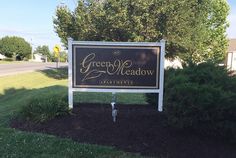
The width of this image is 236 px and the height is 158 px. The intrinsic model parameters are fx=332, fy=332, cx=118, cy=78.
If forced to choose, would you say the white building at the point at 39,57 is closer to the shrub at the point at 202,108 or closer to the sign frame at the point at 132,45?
the sign frame at the point at 132,45

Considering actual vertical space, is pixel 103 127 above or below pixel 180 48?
below

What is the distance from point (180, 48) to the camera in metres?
22.4

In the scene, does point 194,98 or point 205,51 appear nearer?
point 194,98

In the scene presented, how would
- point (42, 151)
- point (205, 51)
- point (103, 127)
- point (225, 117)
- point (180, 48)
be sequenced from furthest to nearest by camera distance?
point (205, 51) < point (180, 48) < point (103, 127) < point (225, 117) < point (42, 151)

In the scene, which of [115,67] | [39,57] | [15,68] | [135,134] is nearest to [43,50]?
[39,57]

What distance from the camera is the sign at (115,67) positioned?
682cm

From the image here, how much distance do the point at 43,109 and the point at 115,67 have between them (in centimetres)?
169

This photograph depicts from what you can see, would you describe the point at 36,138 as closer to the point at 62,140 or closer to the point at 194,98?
the point at 62,140

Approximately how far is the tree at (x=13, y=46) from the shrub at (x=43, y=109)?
87.2 meters

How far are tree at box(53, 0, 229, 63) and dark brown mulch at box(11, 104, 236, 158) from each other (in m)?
11.6

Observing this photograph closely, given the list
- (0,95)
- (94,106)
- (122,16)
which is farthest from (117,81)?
(122,16)

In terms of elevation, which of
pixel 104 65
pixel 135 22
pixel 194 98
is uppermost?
A: pixel 135 22

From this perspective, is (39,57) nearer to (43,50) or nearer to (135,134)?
(43,50)

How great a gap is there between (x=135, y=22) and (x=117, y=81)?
13.1m
